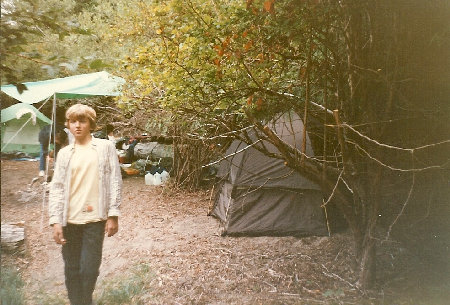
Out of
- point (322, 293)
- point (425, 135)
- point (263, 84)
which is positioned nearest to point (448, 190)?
point (425, 135)

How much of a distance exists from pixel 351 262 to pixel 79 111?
2.97 metres

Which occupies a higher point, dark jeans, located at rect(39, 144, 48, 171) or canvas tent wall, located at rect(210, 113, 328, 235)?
dark jeans, located at rect(39, 144, 48, 171)

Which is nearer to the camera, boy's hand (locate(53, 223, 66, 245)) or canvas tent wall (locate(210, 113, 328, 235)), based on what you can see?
boy's hand (locate(53, 223, 66, 245))

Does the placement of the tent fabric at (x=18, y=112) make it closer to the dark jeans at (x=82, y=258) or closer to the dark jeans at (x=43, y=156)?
the dark jeans at (x=43, y=156)

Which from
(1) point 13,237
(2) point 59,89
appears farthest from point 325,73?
(1) point 13,237

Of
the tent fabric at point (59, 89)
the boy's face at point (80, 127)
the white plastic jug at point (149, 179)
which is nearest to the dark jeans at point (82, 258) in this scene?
the boy's face at point (80, 127)

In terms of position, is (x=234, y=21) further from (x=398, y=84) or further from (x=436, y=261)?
(x=436, y=261)

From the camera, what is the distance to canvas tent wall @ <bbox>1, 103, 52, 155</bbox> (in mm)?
2469

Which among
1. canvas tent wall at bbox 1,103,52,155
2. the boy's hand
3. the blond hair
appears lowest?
the boy's hand

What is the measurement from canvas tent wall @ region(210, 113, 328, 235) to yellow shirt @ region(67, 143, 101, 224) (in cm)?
274

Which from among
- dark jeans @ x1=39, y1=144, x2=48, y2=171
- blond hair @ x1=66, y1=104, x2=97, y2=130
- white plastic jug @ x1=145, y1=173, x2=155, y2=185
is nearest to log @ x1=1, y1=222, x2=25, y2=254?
dark jeans @ x1=39, y1=144, x2=48, y2=171

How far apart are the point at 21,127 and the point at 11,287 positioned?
1.06m

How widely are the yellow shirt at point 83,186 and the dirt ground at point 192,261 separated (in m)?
0.27

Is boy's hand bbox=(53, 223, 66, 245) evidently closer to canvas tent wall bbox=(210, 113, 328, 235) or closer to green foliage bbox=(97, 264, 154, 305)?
green foliage bbox=(97, 264, 154, 305)
